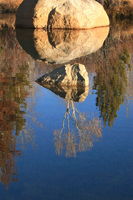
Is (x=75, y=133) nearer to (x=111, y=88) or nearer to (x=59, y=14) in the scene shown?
(x=111, y=88)

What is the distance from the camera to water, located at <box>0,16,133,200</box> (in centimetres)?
535

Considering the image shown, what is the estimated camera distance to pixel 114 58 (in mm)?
14805

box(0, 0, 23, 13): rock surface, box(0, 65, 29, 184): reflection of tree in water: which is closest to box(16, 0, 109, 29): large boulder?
box(0, 65, 29, 184): reflection of tree in water

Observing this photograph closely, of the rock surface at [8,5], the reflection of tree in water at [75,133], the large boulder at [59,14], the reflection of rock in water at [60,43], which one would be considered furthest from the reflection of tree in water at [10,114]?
the rock surface at [8,5]

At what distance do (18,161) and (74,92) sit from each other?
13.7 feet

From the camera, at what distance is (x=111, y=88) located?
35.0 ft

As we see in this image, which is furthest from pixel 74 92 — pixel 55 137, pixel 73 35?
pixel 73 35

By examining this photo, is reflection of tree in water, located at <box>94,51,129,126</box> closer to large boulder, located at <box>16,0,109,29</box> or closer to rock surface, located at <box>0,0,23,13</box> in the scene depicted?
large boulder, located at <box>16,0,109,29</box>

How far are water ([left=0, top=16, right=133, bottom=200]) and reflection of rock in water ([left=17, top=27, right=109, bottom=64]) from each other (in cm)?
95

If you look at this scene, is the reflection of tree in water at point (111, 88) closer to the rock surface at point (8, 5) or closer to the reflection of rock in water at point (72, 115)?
the reflection of rock in water at point (72, 115)

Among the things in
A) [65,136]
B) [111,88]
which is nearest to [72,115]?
[65,136]

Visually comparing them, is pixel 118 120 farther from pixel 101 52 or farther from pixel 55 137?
pixel 101 52

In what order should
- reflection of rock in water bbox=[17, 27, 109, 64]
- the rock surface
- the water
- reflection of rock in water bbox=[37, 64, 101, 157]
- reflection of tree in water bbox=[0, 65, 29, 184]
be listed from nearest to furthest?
the water
reflection of tree in water bbox=[0, 65, 29, 184]
reflection of rock in water bbox=[37, 64, 101, 157]
reflection of rock in water bbox=[17, 27, 109, 64]
the rock surface

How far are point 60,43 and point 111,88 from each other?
25.9ft
